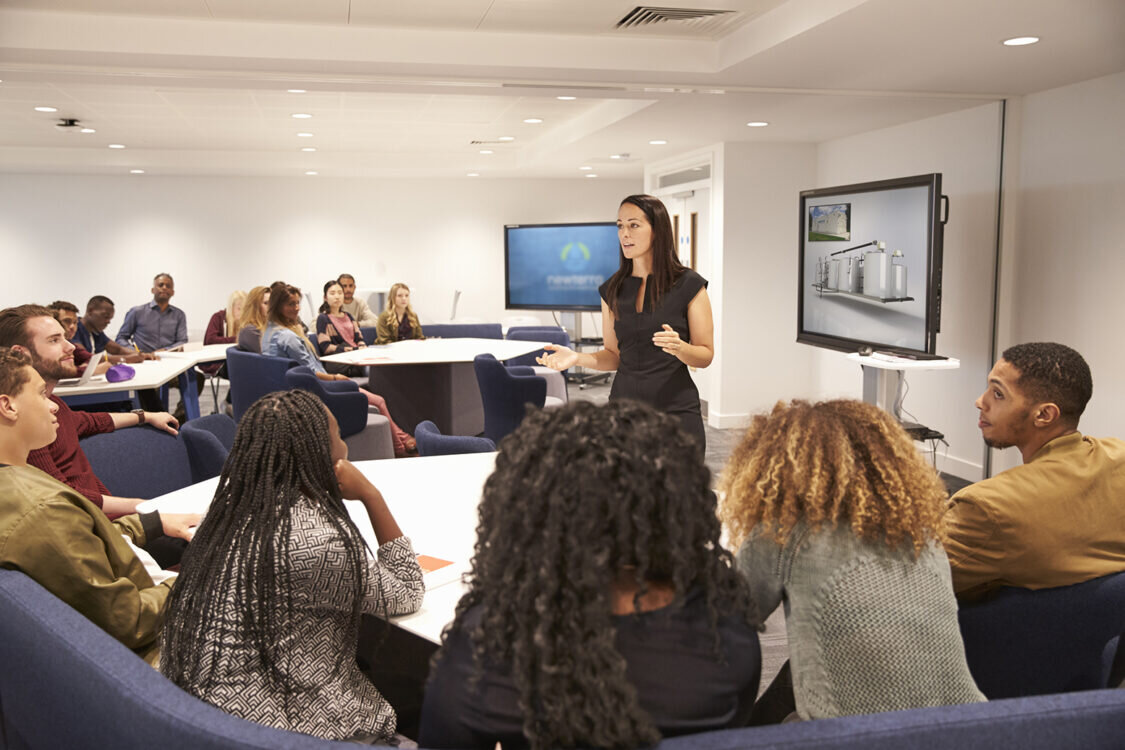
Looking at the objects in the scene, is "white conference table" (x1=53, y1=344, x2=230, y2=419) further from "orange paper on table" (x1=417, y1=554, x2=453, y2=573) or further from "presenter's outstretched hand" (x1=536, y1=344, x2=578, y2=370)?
"orange paper on table" (x1=417, y1=554, x2=453, y2=573)

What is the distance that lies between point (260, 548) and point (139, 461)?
1783 mm

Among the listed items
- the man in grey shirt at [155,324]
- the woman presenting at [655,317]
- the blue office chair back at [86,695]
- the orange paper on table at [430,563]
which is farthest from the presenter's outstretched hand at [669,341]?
the man in grey shirt at [155,324]

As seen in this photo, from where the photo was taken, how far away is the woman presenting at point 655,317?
10.5 feet

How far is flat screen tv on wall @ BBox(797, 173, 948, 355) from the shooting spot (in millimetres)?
5426

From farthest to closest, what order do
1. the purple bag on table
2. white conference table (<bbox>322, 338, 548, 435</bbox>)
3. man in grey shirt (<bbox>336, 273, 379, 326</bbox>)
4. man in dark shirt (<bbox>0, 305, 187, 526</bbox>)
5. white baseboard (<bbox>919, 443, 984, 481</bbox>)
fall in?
man in grey shirt (<bbox>336, 273, 379, 326</bbox>)
white conference table (<bbox>322, 338, 548, 435</bbox>)
white baseboard (<bbox>919, 443, 984, 481</bbox>)
the purple bag on table
man in dark shirt (<bbox>0, 305, 187, 526</bbox>)

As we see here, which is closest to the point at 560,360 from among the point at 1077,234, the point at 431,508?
the point at 431,508

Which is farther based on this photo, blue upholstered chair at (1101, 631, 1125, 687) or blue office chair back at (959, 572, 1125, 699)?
blue upholstered chair at (1101, 631, 1125, 687)

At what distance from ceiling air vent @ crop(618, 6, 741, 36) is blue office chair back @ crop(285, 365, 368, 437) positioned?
2.62 meters

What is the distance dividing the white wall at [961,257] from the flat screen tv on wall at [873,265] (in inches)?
19.2

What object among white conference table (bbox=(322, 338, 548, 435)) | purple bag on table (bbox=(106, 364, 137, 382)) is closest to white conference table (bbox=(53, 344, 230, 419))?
purple bag on table (bbox=(106, 364, 137, 382))

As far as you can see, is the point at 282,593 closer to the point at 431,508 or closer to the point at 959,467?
the point at 431,508

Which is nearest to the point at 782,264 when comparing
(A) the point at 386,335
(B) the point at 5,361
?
(A) the point at 386,335

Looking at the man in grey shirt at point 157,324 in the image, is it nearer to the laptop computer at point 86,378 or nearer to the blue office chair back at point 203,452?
the laptop computer at point 86,378

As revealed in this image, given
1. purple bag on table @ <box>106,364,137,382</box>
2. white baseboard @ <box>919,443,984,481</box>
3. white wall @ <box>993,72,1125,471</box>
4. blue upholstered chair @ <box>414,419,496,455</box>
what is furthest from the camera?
white baseboard @ <box>919,443,984,481</box>
